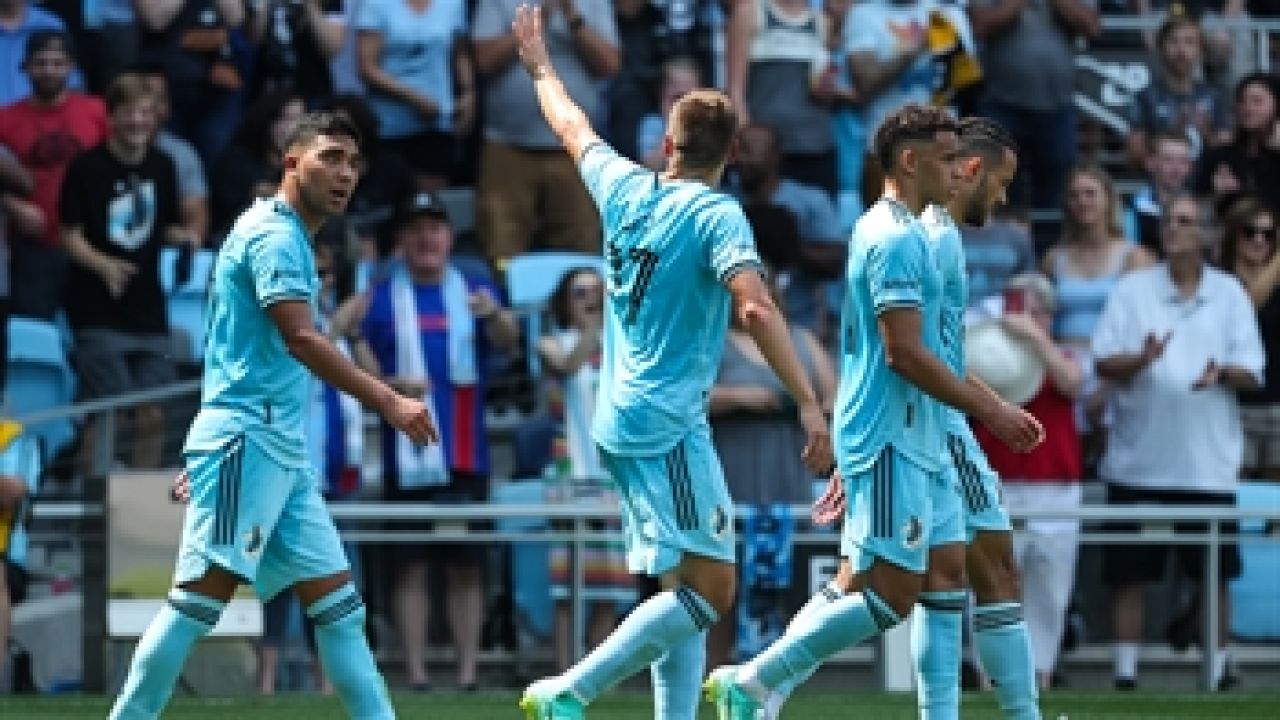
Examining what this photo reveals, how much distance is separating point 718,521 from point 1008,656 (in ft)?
4.47

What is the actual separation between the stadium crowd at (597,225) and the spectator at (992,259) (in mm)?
18

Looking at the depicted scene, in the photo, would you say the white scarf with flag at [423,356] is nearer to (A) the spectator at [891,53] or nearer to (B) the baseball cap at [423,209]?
(B) the baseball cap at [423,209]

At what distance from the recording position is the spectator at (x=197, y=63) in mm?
17797

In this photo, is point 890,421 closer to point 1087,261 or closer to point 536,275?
point 1087,261

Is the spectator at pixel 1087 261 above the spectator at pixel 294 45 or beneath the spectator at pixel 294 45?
beneath

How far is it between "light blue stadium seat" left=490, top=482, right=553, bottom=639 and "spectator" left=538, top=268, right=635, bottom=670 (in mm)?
283

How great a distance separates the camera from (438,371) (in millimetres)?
15750

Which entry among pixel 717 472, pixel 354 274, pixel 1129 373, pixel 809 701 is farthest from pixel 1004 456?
pixel 717 472

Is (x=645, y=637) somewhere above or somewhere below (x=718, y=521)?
below

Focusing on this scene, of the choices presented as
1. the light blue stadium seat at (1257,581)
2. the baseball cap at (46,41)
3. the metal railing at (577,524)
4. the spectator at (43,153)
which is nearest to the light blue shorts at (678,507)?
the metal railing at (577,524)

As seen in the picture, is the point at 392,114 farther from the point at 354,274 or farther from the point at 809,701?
the point at 809,701

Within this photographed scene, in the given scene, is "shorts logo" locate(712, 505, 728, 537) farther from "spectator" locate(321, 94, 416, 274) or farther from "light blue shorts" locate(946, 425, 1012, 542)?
"spectator" locate(321, 94, 416, 274)

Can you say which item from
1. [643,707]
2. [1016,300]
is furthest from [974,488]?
[1016,300]

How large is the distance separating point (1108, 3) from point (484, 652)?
7857mm
